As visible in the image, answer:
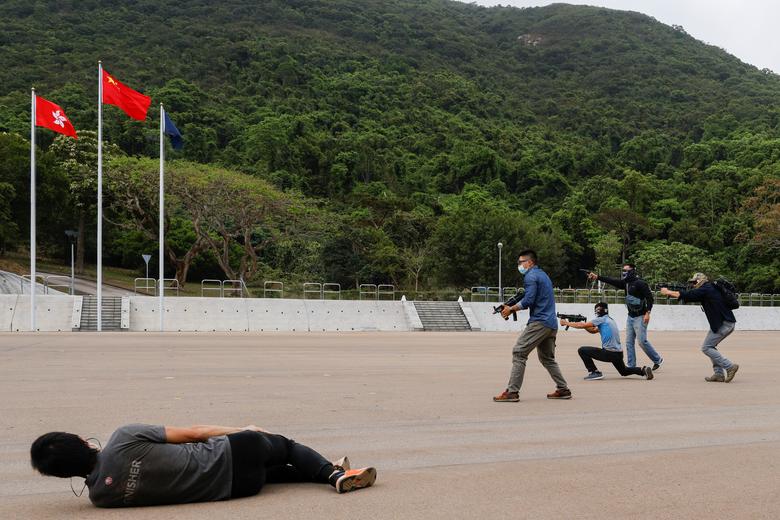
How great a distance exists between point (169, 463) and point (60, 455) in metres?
0.63

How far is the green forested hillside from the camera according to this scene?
2517 inches

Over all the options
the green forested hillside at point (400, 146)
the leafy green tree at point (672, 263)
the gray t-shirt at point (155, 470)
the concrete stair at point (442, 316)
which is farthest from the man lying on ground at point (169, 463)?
the leafy green tree at point (672, 263)

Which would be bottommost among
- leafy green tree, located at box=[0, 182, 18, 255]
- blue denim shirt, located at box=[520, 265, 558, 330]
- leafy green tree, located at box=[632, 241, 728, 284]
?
blue denim shirt, located at box=[520, 265, 558, 330]

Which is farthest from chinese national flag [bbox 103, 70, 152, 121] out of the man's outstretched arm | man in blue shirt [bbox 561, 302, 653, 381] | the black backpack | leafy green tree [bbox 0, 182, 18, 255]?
leafy green tree [bbox 0, 182, 18, 255]

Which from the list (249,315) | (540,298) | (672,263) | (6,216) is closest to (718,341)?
(540,298)

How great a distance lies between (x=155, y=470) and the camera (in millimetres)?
4891

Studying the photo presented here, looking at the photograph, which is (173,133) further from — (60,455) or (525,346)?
(60,455)

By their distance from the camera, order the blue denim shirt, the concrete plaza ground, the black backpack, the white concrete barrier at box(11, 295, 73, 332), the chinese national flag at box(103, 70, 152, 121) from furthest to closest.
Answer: the white concrete barrier at box(11, 295, 73, 332), the chinese national flag at box(103, 70, 152, 121), the black backpack, the blue denim shirt, the concrete plaza ground

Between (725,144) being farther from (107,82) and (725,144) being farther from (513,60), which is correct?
(513,60)

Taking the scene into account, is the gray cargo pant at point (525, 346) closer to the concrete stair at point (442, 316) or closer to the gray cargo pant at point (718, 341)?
the gray cargo pant at point (718, 341)

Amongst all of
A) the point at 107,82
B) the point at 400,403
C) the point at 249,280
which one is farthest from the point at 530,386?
the point at 249,280

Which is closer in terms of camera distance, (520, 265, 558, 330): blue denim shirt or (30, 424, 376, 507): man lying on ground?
(30, 424, 376, 507): man lying on ground

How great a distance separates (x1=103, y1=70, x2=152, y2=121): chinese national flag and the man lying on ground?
25630 mm

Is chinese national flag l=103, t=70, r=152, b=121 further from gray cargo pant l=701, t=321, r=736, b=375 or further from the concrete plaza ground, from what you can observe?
gray cargo pant l=701, t=321, r=736, b=375
